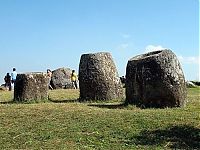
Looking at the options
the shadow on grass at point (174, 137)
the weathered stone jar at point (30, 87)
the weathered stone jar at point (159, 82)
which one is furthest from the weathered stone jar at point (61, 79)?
the shadow on grass at point (174, 137)

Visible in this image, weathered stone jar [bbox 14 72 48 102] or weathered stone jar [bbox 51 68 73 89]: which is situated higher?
weathered stone jar [bbox 51 68 73 89]

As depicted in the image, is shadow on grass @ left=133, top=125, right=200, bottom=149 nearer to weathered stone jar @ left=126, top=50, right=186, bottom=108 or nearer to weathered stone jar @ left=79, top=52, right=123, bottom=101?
weathered stone jar @ left=126, top=50, right=186, bottom=108

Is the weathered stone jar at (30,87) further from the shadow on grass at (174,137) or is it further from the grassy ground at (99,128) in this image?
the shadow on grass at (174,137)

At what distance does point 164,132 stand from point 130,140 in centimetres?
107

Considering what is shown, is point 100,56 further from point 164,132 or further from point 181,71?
point 164,132

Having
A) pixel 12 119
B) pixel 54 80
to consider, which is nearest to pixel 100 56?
pixel 12 119

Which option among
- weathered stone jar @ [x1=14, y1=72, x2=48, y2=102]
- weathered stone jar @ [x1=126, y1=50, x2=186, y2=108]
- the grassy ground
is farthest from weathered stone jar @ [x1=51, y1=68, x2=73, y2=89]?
the grassy ground

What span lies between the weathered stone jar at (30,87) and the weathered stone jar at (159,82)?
419 cm

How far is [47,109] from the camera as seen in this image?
1423 centimetres

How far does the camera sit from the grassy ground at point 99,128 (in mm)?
10633

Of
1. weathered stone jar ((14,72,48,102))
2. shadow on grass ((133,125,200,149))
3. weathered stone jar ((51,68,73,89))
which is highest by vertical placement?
weathered stone jar ((51,68,73,89))

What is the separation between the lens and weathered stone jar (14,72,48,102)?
17266 mm

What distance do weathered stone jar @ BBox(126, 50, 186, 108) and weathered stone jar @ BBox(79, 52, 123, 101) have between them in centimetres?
233

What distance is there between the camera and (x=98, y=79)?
57.1 feet
